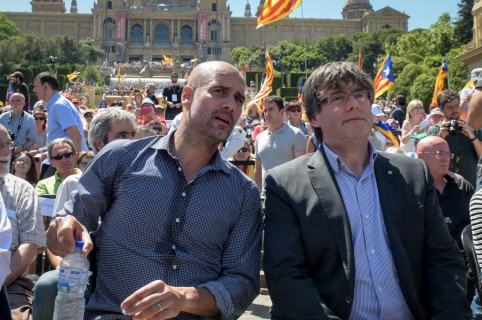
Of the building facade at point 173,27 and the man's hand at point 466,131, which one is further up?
the building facade at point 173,27

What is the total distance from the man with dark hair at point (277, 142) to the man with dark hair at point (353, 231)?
3459 millimetres

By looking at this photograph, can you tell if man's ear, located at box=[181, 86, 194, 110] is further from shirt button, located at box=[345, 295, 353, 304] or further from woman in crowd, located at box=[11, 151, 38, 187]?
woman in crowd, located at box=[11, 151, 38, 187]

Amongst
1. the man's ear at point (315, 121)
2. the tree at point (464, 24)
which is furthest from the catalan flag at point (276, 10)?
the tree at point (464, 24)

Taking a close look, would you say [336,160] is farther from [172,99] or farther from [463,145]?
[172,99]

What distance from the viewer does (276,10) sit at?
11.2 m

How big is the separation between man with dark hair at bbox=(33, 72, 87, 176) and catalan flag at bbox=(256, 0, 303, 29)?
214 inches

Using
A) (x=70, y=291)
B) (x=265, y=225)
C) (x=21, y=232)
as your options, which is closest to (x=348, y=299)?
(x=265, y=225)

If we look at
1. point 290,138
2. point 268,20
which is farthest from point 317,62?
point 290,138

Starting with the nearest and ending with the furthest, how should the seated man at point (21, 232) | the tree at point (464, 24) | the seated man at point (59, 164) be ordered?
the seated man at point (21, 232) < the seated man at point (59, 164) < the tree at point (464, 24)

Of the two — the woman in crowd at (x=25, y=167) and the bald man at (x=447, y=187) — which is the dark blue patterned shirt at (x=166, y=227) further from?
the woman in crowd at (x=25, y=167)

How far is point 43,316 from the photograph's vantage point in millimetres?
2633

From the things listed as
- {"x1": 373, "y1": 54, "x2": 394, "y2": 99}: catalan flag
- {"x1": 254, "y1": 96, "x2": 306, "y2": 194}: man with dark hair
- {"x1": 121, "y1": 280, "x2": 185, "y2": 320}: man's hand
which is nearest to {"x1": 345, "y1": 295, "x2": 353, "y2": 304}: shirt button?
{"x1": 121, "y1": 280, "x2": 185, "y2": 320}: man's hand

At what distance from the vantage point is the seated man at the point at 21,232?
3172 mm

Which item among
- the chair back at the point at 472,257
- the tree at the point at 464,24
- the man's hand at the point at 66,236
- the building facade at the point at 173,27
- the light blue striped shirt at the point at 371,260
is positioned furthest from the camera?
the building facade at the point at 173,27
